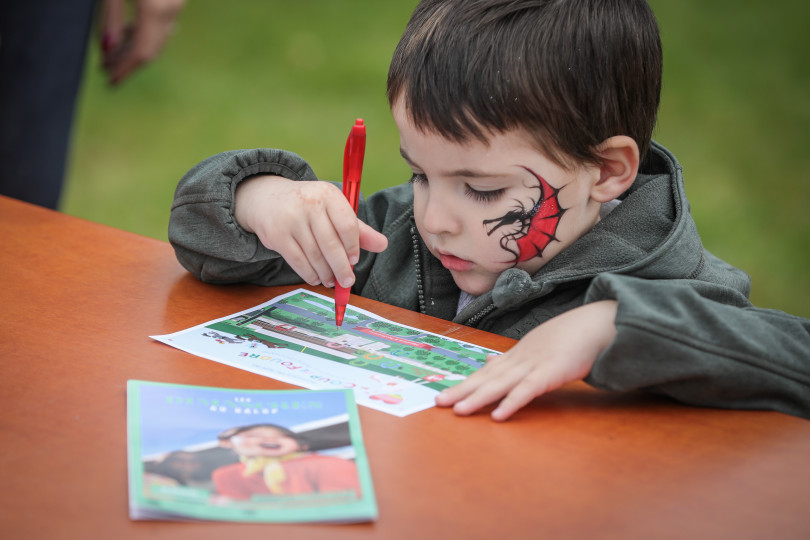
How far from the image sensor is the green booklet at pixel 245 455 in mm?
646

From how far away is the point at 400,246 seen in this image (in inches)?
54.1

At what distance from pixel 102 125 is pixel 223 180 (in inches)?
128

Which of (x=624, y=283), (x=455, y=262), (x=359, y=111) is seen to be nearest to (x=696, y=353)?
(x=624, y=283)

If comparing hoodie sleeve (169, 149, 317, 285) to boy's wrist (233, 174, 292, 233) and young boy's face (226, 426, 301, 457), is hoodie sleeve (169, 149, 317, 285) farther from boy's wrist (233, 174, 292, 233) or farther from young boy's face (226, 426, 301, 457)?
young boy's face (226, 426, 301, 457)

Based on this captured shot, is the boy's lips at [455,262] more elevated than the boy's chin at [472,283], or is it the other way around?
the boy's lips at [455,262]

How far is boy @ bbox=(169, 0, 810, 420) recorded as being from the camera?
1061mm

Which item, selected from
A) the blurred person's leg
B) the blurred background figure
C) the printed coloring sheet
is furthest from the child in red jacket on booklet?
the blurred person's leg

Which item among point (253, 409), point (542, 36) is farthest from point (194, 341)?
point (542, 36)

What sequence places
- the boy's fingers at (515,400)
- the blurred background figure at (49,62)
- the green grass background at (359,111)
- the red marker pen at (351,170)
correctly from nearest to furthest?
the boy's fingers at (515,400) → the red marker pen at (351,170) → the blurred background figure at (49,62) → the green grass background at (359,111)

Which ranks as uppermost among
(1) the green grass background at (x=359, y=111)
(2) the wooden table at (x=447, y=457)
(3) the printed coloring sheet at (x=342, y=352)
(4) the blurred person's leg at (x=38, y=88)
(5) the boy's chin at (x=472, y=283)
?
(1) the green grass background at (x=359, y=111)

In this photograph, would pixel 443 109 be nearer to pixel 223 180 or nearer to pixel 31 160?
pixel 223 180

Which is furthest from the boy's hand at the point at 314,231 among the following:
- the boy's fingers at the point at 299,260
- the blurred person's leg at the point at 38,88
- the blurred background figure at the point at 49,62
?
the blurred person's leg at the point at 38,88

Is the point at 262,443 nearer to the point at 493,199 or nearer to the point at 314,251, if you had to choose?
the point at 314,251

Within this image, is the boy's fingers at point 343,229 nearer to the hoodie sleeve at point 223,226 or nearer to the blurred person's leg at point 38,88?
the hoodie sleeve at point 223,226
